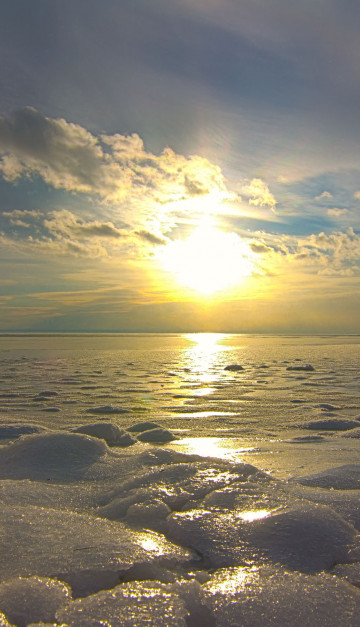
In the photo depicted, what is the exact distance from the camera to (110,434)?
4.25 m

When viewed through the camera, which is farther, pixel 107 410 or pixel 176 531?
pixel 107 410

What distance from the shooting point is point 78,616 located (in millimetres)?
1358

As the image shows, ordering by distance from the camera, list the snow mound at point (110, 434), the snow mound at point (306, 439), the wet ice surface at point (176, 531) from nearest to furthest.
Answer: the wet ice surface at point (176, 531), the snow mound at point (110, 434), the snow mound at point (306, 439)

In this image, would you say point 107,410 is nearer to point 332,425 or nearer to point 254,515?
point 332,425

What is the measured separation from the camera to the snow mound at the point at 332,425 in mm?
5094

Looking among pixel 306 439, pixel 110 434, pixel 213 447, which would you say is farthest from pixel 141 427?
pixel 306 439

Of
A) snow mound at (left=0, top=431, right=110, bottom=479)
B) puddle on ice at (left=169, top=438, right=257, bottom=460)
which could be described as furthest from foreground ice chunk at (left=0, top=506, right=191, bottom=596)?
puddle on ice at (left=169, top=438, right=257, bottom=460)

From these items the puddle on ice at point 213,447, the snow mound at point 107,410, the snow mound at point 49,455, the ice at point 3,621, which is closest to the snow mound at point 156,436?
the puddle on ice at point 213,447

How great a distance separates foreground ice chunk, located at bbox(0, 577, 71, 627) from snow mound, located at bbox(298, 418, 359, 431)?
168 inches

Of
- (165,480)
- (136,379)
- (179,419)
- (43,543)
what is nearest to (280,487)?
(165,480)

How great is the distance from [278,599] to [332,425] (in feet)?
13.3

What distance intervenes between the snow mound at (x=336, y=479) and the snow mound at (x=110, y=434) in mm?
1946

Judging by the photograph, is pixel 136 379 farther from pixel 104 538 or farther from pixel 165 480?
pixel 104 538

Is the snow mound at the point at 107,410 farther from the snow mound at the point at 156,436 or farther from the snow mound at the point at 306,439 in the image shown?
the snow mound at the point at 306,439
